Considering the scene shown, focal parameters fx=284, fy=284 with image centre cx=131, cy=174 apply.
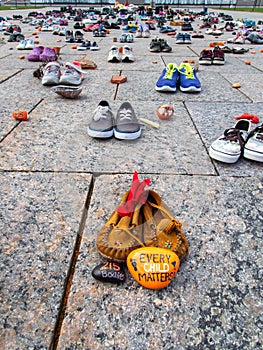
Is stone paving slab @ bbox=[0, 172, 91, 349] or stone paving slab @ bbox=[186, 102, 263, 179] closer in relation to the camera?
stone paving slab @ bbox=[0, 172, 91, 349]

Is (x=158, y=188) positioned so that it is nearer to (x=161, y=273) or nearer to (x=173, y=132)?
(x=161, y=273)

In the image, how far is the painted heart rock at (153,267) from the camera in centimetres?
124

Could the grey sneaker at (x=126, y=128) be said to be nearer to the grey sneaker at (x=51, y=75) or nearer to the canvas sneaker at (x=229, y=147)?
the canvas sneaker at (x=229, y=147)

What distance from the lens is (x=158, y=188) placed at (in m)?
1.94

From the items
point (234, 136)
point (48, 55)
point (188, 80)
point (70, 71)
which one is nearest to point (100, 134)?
point (234, 136)

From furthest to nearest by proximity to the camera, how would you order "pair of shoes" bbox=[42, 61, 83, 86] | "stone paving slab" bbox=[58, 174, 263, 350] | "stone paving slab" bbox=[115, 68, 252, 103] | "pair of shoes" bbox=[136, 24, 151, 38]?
"pair of shoes" bbox=[136, 24, 151, 38], "pair of shoes" bbox=[42, 61, 83, 86], "stone paving slab" bbox=[115, 68, 252, 103], "stone paving slab" bbox=[58, 174, 263, 350]

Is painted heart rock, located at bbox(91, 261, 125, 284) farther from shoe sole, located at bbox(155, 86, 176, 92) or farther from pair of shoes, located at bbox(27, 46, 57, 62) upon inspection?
pair of shoes, located at bbox(27, 46, 57, 62)

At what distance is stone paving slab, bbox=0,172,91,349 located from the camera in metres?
1.14

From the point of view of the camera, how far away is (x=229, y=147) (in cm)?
219

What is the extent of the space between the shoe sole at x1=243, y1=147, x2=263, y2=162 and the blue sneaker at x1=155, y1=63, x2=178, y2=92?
1.78m

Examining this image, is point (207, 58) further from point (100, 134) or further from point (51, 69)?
point (100, 134)

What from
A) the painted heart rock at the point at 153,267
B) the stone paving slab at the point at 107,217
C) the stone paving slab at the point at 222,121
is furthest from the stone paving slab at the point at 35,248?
the stone paving slab at the point at 222,121

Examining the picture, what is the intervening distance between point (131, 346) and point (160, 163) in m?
1.39

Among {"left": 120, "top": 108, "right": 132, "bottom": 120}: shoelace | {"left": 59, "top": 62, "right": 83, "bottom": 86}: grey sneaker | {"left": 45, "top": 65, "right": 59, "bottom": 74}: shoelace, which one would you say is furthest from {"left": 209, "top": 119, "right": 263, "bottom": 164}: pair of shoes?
{"left": 45, "top": 65, "right": 59, "bottom": 74}: shoelace
